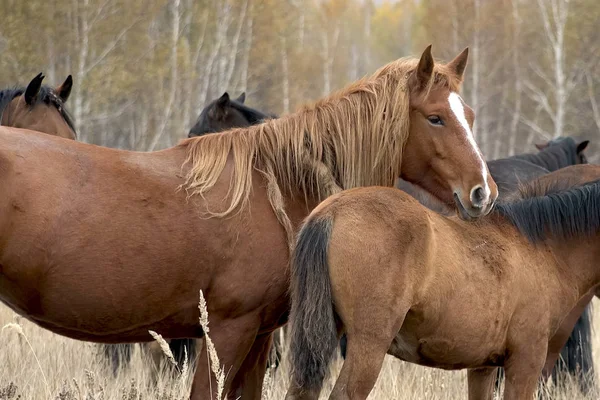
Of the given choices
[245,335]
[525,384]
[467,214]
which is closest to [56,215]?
[245,335]

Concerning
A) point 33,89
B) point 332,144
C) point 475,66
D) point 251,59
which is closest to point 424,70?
point 332,144

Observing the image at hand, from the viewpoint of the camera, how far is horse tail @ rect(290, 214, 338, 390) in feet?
11.7

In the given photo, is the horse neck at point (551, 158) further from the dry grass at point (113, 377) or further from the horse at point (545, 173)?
the dry grass at point (113, 377)

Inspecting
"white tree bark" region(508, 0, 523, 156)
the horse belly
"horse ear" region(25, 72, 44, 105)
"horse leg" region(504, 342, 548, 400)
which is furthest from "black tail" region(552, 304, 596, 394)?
"white tree bark" region(508, 0, 523, 156)

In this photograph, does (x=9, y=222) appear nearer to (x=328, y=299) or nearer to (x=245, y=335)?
(x=245, y=335)

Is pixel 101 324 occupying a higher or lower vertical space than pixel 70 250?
lower

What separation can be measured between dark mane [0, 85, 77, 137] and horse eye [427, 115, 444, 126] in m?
3.42

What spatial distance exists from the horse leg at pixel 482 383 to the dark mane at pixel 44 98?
3798 mm

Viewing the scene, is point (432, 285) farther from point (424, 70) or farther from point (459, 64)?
point (459, 64)

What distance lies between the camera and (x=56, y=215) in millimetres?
3760

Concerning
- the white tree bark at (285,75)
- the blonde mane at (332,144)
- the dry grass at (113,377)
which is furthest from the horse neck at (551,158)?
the white tree bark at (285,75)

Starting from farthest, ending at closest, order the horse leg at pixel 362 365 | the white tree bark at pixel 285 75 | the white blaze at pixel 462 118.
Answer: the white tree bark at pixel 285 75, the white blaze at pixel 462 118, the horse leg at pixel 362 365

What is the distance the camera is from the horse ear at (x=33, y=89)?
21.0 ft

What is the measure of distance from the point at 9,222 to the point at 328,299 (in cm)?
140
